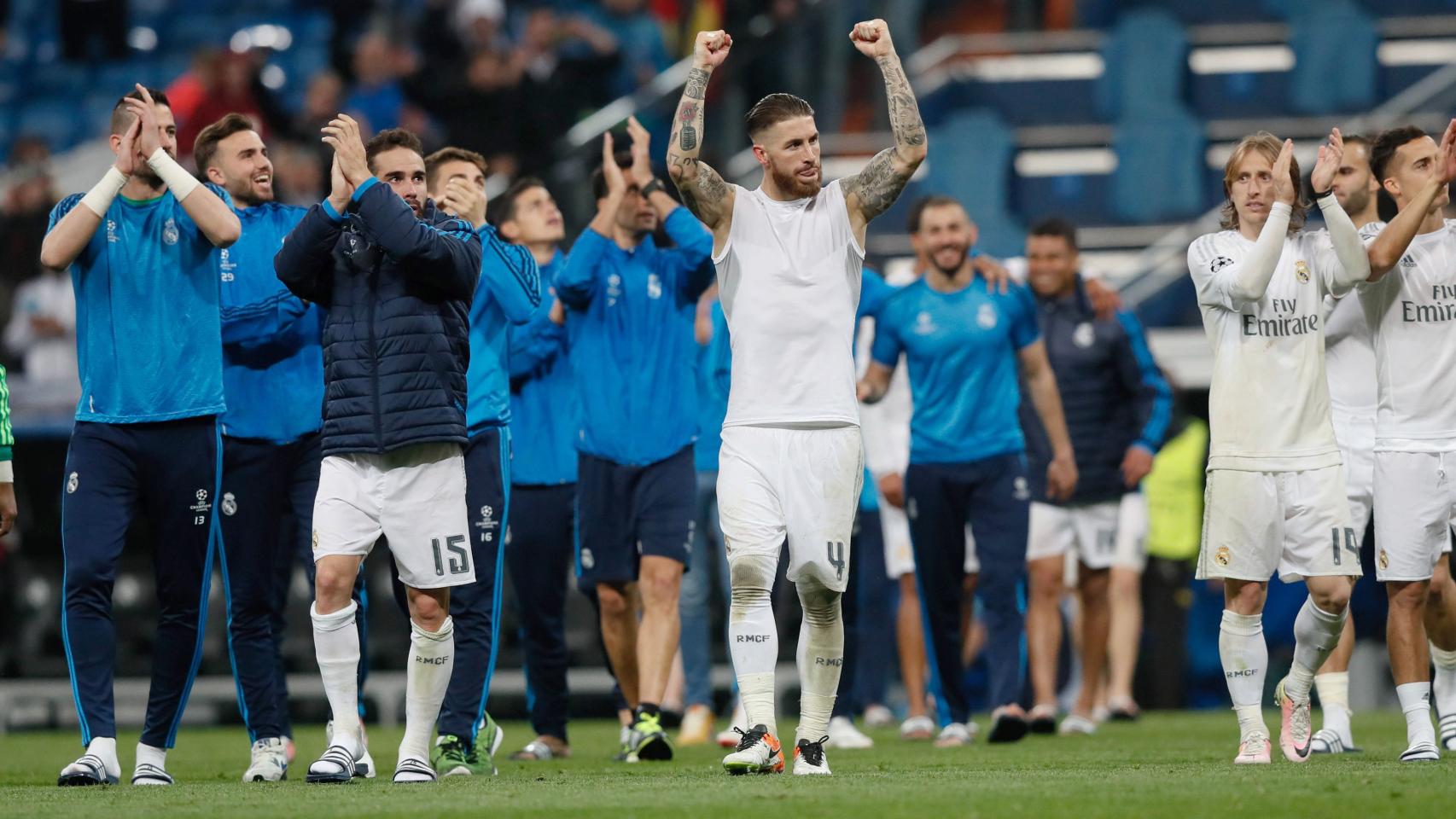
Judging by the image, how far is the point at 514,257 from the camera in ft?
26.7

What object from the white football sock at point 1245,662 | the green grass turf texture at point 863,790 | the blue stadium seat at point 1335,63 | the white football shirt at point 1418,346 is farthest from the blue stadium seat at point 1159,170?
the white football sock at point 1245,662

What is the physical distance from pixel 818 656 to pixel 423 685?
142 centimetres

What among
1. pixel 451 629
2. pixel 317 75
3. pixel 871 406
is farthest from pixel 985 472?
pixel 317 75

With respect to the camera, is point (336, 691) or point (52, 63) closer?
point (336, 691)

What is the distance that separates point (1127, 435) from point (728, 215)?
524 cm

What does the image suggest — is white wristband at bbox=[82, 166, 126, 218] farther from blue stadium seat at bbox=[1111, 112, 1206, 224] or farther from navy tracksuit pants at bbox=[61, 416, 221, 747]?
blue stadium seat at bbox=[1111, 112, 1206, 224]

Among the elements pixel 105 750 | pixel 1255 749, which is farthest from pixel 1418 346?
pixel 105 750

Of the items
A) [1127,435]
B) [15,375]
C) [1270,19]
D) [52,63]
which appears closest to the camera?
[1127,435]

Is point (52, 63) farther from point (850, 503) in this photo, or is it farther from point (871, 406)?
point (850, 503)

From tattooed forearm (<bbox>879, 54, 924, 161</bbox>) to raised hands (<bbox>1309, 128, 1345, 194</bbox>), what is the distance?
146 cm

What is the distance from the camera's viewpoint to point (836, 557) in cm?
689

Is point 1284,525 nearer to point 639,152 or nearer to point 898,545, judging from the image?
point 639,152

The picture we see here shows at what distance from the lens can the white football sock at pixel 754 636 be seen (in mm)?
6828

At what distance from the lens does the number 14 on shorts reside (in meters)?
7.40
